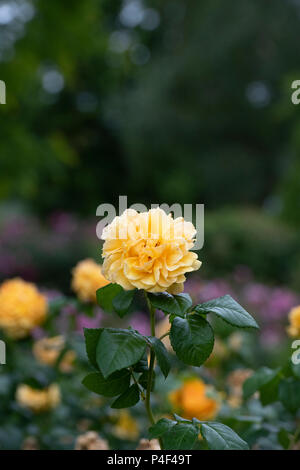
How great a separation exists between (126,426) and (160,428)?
0.97 meters

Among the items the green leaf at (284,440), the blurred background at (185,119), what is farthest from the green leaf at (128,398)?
the blurred background at (185,119)

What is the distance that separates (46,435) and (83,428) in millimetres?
A: 147

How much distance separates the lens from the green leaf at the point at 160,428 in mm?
692

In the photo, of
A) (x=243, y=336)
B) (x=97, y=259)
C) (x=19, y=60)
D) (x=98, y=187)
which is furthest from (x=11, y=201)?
(x=243, y=336)

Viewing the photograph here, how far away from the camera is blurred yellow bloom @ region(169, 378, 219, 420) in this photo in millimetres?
1404

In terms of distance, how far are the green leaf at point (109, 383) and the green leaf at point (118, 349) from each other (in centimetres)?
9

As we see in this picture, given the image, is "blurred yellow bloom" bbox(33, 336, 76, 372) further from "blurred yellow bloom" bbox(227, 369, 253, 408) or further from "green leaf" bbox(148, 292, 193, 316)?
"green leaf" bbox(148, 292, 193, 316)

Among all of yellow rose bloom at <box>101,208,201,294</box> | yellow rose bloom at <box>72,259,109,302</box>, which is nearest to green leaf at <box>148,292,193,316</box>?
yellow rose bloom at <box>101,208,201,294</box>

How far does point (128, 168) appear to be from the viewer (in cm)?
1203

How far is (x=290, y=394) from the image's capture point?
0.97 m

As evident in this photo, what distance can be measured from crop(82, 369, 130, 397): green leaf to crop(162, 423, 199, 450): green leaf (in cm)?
10

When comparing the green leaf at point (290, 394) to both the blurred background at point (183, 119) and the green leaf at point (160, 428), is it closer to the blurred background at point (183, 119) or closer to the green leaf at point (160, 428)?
the green leaf at point (160, 428)

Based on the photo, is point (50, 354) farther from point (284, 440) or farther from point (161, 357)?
point (161, 357)

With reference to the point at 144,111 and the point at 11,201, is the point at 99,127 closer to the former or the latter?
the point at 144,111
